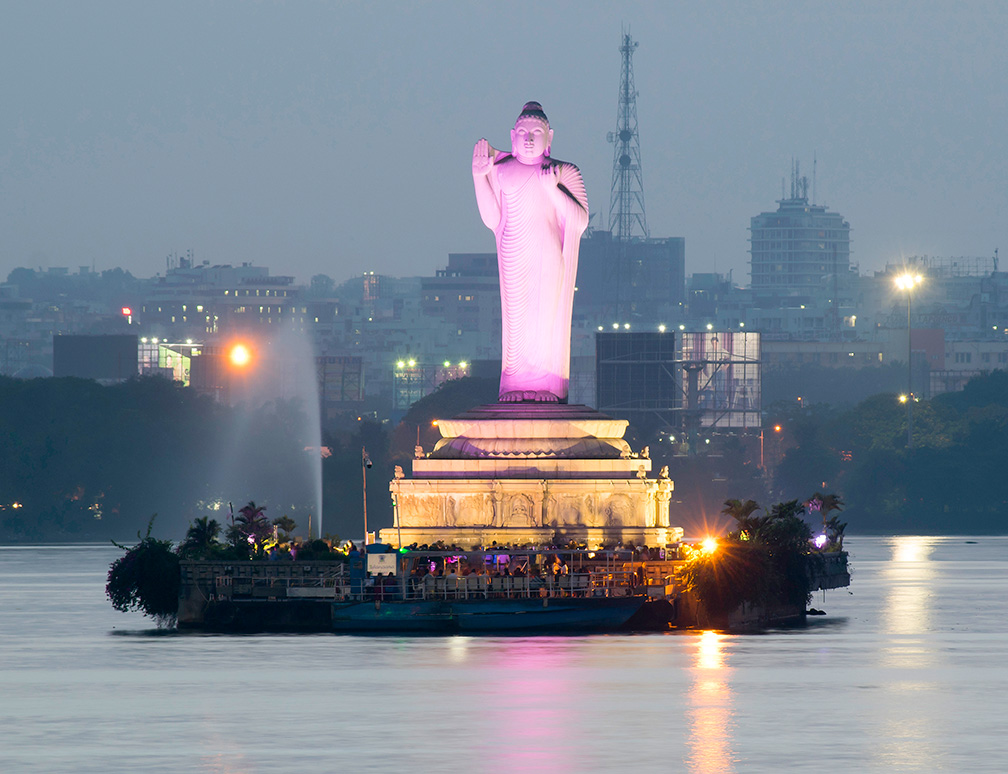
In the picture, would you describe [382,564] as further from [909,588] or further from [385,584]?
[909,588]

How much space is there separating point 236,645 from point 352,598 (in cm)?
351

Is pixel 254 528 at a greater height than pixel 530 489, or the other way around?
pixel 530 489

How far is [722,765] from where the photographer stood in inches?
1387

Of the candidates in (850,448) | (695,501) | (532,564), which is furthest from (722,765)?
(850,448)

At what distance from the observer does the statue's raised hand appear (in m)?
63.7

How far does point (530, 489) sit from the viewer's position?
6112cm

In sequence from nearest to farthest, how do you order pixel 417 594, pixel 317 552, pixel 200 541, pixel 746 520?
pixel 417 594 < pixel 317 552 < pixel 200 541 < pixel 746 520

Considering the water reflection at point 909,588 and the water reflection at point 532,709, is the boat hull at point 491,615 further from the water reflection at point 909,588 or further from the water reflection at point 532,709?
the water reflection at point 909,588

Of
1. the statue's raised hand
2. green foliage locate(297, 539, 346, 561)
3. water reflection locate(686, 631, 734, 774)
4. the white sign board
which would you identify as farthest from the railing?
the statue's raised hand

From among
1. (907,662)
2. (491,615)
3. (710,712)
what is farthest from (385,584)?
(710,712)

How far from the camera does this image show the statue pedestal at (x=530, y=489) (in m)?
61.1

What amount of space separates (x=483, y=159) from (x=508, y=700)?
937 inches

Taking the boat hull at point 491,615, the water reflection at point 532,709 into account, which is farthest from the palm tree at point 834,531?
the water reflection at point 532,709

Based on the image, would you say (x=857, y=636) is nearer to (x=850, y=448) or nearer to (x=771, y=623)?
(x=771, y=623)
